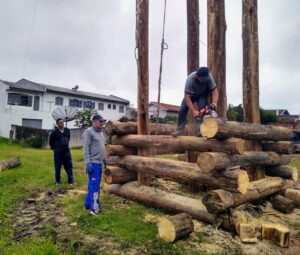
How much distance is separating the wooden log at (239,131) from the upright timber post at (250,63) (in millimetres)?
538

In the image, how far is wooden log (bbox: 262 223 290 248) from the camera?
4.98 metres

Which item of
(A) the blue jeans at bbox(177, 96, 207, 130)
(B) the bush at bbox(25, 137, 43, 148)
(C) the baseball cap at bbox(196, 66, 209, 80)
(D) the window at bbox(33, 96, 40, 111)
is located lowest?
(B) the bush at bbox(25, 137, 43, 148)

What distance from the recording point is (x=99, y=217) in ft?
19.3

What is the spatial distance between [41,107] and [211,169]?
30.4 meters

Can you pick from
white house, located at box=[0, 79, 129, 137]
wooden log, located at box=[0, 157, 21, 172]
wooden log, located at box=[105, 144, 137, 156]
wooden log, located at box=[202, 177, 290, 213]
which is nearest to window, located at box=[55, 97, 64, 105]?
white house, located at box=[0, 79, 129, 137]

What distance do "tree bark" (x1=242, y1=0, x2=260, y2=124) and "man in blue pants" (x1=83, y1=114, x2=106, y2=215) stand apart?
12.5ft

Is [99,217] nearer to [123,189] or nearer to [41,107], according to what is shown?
[123,189]

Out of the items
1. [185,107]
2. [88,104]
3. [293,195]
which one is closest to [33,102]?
[88,104]

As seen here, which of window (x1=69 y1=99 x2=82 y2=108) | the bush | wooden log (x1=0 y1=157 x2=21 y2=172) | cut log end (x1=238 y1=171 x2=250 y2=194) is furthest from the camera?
window (x1=69 y1=99 x2=82 y2=108)

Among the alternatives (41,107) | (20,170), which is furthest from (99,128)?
(41,107)

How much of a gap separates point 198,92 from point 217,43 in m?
1.61

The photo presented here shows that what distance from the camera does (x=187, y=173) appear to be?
6180 mm

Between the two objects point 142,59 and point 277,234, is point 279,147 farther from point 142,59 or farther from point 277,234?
point 142,59

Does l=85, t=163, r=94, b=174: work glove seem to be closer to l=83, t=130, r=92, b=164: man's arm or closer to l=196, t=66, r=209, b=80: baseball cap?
l=83, t=130, r=92, b=164: man's arm
